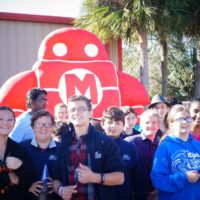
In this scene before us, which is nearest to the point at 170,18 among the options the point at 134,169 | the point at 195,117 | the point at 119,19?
the point at 119,19

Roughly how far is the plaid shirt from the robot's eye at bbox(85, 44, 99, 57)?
13.0 feet

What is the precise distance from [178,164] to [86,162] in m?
0.75

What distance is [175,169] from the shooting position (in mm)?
2924

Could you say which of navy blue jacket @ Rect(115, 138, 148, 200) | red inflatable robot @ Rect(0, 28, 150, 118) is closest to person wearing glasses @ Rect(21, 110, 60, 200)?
navy blue jacket @ Rect(115, 138, 148, 200)

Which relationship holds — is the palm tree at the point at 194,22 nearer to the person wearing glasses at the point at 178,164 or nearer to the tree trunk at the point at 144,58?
the tree trunk at the point at 144,58

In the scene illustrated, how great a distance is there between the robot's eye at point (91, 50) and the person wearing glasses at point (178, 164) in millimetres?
3638

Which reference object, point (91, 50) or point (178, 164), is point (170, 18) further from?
point (178, 164)

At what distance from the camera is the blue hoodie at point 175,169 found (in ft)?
9.48

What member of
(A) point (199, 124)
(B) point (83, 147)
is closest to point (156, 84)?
(A) point (199, 124)

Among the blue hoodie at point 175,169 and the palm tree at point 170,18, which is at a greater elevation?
the palm tree at point 170,18

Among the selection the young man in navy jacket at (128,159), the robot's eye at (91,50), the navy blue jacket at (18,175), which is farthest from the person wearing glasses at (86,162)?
the robot's eye at (91,50)

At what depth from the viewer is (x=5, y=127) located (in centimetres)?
290

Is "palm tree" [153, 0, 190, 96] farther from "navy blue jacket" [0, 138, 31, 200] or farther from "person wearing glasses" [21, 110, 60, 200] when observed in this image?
"navy blue jacket" [0, 138, 31, 200]

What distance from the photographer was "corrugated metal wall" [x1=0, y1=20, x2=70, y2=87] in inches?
365
